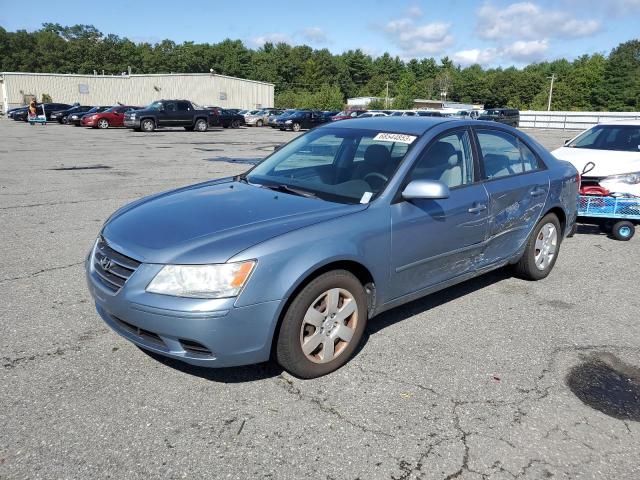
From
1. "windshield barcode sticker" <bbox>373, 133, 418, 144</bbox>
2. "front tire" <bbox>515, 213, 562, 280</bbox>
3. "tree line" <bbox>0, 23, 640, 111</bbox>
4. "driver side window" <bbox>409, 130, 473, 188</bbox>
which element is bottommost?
"front tire" <bbox>515, 213, 562, 280</bbox>

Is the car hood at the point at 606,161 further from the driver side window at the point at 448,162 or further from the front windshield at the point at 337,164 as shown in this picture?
the front windshield at the point at 337,164

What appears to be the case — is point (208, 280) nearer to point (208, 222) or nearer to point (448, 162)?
point (208, 222)

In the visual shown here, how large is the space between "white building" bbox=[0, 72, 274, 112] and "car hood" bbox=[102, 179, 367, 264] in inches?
2377

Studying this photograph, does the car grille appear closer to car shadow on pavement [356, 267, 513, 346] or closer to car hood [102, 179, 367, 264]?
car hood [102, 179, 367, 264]

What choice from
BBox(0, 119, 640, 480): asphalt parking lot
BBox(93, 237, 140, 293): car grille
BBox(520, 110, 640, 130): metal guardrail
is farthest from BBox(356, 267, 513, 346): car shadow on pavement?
BBox(520, 110, 640, 130): metal guardrail

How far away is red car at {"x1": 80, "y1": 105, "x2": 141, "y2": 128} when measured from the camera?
34344 mm

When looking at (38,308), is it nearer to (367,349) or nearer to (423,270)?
(367,349)

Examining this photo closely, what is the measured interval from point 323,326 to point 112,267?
1339mm

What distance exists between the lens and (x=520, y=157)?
504 centimetres

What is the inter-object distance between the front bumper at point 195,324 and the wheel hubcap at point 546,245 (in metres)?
3.29

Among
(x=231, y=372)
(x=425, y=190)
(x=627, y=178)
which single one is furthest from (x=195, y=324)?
(x=627, y=178)

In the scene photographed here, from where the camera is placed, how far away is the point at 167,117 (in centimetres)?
3102

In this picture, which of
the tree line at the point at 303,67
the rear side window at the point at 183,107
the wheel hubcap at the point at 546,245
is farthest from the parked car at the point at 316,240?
the tree line at the point at 303,67

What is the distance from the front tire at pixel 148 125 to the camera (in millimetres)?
30417
